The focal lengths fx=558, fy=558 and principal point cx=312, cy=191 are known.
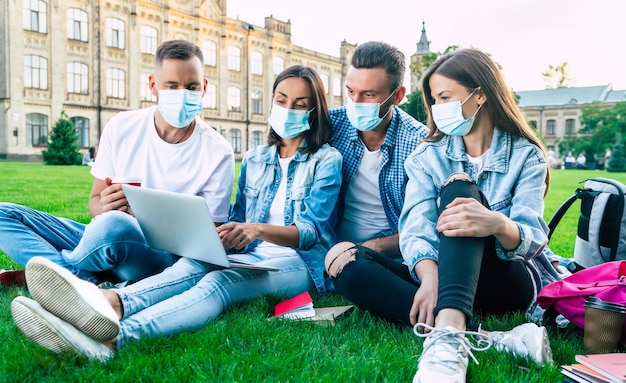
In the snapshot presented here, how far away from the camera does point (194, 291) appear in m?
2.22

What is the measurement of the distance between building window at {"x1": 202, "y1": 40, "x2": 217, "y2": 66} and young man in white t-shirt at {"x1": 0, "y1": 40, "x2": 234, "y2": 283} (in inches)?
1214

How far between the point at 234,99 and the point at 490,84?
3314 cm

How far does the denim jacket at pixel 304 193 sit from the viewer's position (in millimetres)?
2756

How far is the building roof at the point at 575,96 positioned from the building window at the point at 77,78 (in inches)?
1693

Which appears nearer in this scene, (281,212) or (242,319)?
(242,319)

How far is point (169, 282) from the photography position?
223 cm

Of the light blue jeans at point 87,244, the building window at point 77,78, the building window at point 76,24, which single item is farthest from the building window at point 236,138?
the light blue jeans at point 87,244

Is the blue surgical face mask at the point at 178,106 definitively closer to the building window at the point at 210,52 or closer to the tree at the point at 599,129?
the building window at the point at 210,52

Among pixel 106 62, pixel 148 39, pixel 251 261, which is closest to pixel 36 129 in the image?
pixel 106 62

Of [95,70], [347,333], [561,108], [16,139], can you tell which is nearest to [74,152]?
[16,139]

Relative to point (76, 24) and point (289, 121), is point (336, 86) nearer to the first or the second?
point (76, 24)

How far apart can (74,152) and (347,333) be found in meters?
23.2

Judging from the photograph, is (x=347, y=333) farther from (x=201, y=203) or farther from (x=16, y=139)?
(x=16, y=139)

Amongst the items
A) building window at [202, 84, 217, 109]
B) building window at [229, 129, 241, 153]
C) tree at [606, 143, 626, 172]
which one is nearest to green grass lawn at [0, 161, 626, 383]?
building window at [202, 84, 217, 109]
